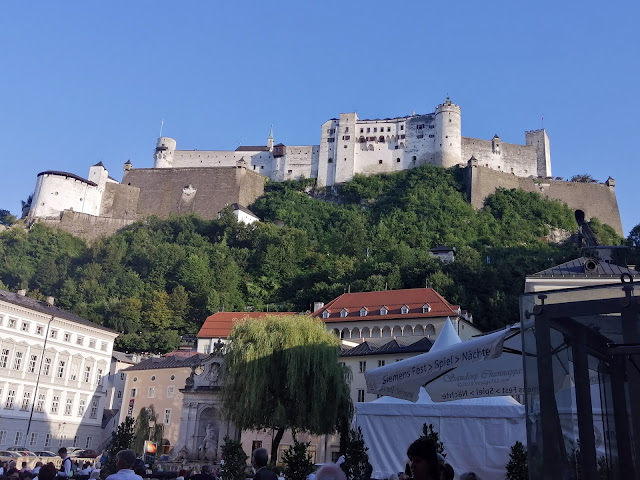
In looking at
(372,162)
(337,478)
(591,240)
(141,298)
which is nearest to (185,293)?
(141,298)

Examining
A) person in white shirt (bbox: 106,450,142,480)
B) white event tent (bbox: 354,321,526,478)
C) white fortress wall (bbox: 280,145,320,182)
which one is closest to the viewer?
person in white shirt (bbox: 106,450,142,480)

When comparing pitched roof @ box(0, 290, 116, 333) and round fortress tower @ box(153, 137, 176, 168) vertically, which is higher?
round fortress tower @ box(153, 137, 176, 168)

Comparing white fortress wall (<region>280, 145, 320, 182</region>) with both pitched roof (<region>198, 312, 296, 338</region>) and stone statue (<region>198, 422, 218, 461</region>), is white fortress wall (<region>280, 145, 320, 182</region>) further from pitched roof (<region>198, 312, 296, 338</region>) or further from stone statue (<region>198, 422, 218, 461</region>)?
stone statue (<region>198, 422, 218, 461</region>)

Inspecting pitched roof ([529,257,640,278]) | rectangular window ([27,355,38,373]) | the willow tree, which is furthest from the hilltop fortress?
the willow tree

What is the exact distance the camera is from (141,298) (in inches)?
2763

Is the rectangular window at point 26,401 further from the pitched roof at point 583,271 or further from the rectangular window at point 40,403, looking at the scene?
the pitched roof at point 583,271

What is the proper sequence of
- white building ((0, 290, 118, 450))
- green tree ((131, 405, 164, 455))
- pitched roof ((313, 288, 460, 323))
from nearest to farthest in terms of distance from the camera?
white building ((0, 290, 118, 450)) < green tree ((131, 405, 164, 455)) < pitched roof ((313, 288, 460, 323))

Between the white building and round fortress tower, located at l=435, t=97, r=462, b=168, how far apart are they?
5759 centimetres

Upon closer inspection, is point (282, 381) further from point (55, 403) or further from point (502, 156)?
point (502, 156)

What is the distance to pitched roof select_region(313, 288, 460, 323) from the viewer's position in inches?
1748

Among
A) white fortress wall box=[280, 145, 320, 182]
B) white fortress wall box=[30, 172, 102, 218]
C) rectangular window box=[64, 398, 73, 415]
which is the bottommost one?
rectangular window box=[64, 398, 73, 415]

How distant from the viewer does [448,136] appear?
88.9 metres

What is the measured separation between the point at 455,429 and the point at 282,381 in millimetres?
13959

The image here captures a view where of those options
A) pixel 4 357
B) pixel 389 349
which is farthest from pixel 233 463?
pixel 4 357
